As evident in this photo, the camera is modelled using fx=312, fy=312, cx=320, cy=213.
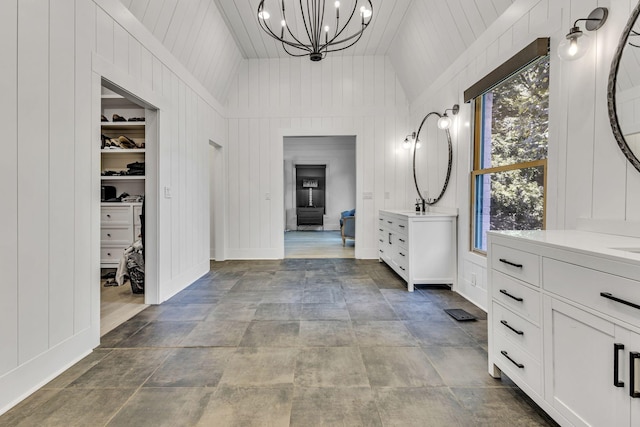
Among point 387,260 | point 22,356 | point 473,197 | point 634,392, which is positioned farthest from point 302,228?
point 634,392

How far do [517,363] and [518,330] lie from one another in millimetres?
168

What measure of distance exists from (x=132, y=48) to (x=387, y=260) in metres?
3.81

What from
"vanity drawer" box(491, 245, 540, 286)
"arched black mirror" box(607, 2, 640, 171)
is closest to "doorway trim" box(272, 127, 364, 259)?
"vanity drawer" box(491, 245, 540, 286)

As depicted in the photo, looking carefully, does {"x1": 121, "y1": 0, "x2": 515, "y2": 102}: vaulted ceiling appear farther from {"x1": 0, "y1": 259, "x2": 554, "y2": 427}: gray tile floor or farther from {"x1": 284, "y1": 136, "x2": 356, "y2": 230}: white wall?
{"x1": 284, "y1": 136, "x2": 356, "y2": 230}: white wall

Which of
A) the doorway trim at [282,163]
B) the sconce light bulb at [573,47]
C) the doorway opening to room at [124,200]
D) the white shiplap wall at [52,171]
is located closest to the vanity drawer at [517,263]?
the sconce light bulb at [573,47]

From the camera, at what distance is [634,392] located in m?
1.00

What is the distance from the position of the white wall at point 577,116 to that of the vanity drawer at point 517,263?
1.98ft

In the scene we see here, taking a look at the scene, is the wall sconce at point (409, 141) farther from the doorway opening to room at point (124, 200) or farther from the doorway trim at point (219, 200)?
the doorway opening to room at point (124, 200)

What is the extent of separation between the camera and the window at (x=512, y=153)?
2.31 m

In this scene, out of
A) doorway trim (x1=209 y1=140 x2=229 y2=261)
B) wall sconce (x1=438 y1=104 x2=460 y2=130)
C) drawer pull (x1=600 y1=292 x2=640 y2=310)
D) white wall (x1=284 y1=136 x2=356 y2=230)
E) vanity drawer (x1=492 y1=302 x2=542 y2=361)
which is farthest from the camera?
white wall (x1=284 y1=136 x2=356 y2=230)

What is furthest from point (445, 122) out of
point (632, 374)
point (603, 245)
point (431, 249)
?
point (632, 374)

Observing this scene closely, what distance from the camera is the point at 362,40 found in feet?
15.6

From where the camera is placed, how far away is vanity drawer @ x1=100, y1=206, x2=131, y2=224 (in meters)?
4.09

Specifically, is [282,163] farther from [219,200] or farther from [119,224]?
[119,224]
